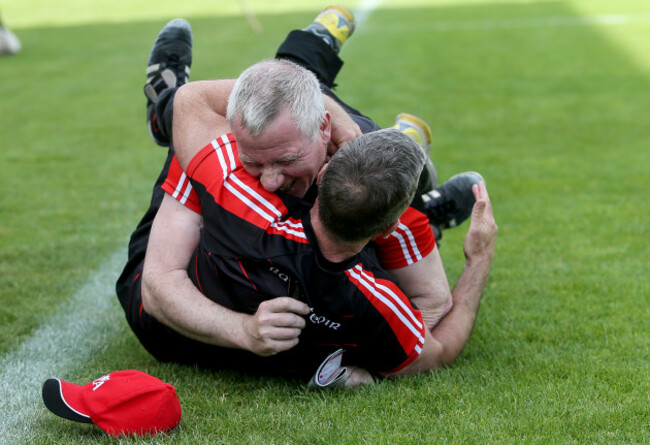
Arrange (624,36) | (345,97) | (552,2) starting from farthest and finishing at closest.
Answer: (552,2), (624,36), (345,97)

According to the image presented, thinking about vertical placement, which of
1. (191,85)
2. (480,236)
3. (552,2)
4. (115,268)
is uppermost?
(191,85)

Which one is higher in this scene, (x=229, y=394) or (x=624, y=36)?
(x=229, y=394)

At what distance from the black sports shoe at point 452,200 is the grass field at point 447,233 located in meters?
0.44

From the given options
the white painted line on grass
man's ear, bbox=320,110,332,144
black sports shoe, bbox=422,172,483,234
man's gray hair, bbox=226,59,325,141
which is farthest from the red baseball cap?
black sports shoe, bbox=422,172,483,234

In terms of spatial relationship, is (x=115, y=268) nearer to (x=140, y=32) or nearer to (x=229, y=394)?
(x=229, y=394)

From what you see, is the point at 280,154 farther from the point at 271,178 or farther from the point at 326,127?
the point at 326,127

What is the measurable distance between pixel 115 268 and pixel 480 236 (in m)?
2.21

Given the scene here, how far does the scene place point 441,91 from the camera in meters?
9.73

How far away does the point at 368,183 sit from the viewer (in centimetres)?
245

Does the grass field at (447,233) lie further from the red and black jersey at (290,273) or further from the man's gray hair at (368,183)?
the man's gray hair at (368,183)

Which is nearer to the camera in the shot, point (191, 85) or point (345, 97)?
point (191, 85)

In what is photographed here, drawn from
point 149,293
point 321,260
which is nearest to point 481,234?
point 321,260

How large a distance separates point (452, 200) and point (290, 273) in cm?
169

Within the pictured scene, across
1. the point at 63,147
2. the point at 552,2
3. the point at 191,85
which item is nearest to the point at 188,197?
the point at 191,85
